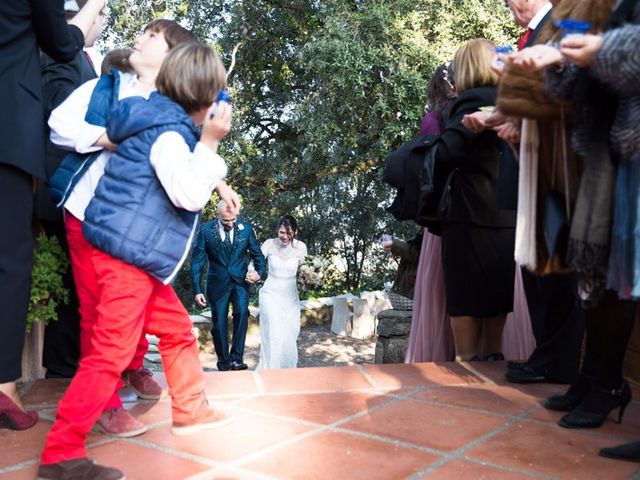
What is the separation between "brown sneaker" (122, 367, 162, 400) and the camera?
9.45ft

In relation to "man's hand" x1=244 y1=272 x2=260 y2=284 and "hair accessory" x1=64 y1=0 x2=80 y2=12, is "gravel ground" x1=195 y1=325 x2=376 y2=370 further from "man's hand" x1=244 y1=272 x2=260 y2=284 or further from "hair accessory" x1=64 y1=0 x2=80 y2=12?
"hair accessory" x1=64 y1=0 x2=80 y2=12

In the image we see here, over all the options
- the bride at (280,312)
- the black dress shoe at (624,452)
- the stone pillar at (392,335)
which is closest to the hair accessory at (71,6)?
the black dress shoe at (624,452)

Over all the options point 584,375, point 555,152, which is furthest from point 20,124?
point 584,375

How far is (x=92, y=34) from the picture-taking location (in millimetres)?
2922

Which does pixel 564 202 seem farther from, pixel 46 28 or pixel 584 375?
pixel 46 28

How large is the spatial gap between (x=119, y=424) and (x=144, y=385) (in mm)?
479

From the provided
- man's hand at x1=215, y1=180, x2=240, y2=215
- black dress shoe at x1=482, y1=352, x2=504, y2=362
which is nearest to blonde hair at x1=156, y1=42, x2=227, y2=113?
man's hand at x1=215, y1=180, x2=240, y2=215

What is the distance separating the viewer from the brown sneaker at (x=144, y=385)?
288 centimetres

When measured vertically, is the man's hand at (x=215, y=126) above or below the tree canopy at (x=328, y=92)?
below

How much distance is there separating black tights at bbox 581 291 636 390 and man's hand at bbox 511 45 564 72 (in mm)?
784

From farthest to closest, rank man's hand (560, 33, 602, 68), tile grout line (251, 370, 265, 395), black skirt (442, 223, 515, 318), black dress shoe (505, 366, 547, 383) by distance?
black skirt (442, 223, 515, 318)
black dress shoe (505, 366, 547, 383)
tile grout line (251, 370, 265, 395)
man's hand (560, 33, 602, 68)

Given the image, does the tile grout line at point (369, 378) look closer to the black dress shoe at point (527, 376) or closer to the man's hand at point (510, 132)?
the black dress shoe at point (527, 376)

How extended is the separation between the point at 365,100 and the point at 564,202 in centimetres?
626

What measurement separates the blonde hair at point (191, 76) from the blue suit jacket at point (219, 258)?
4814 millimetres
